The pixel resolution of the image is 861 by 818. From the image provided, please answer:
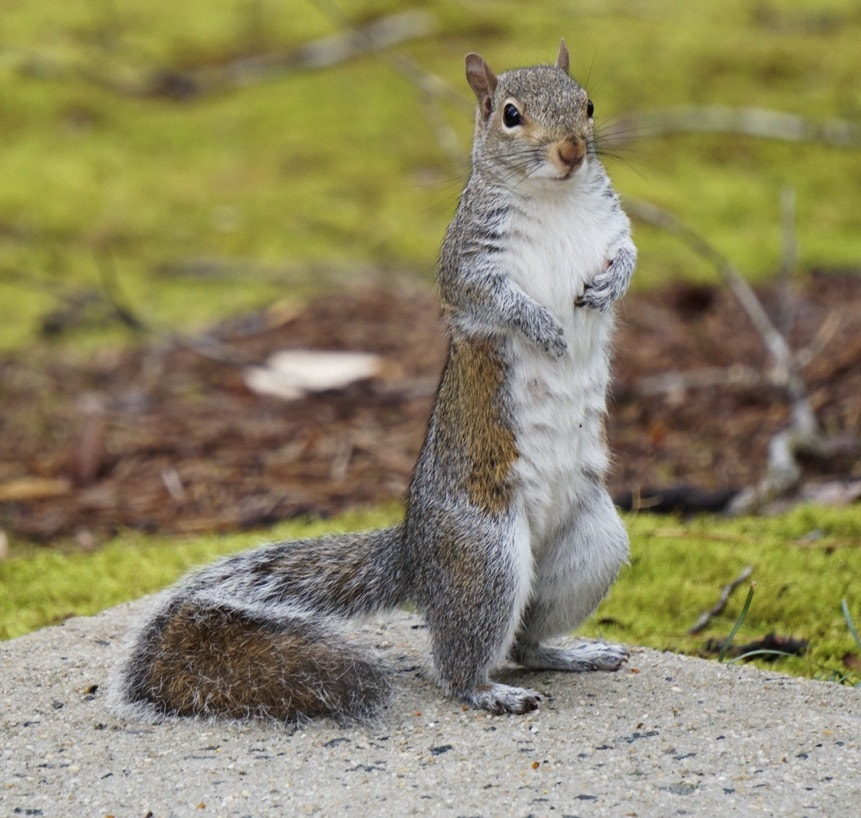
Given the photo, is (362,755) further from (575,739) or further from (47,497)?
(47,497)

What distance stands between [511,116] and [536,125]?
4.6 inches

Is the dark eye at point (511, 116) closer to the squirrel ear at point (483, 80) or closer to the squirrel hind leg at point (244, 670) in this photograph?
the squirrel ear at point (483, 80)

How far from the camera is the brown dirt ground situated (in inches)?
247

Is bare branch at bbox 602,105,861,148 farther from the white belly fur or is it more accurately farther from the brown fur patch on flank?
the brown fur patch on flank

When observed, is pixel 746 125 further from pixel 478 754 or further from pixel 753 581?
pixel 478 754

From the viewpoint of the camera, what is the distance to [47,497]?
6453 millimetres

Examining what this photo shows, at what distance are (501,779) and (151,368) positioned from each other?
5.49m

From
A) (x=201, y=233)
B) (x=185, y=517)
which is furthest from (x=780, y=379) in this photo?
(x=201, y=233)

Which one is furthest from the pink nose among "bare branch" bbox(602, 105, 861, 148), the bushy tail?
"bare branch" bbox(602, 105, 861, 148)

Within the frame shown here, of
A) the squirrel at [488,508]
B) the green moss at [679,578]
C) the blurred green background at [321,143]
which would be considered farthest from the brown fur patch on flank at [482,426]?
the blurred green background at [321,143]

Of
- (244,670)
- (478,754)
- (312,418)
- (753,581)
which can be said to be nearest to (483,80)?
(244,670)

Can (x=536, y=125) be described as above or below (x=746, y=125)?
below

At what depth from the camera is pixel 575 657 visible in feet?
12.9

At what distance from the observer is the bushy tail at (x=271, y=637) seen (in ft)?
11.4
